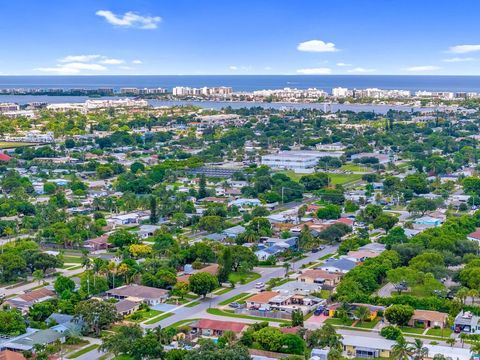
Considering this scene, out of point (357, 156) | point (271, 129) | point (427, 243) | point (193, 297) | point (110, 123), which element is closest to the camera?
point (193, 297)

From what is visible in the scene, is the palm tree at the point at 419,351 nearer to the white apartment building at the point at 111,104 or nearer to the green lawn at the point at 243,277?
the green lawn at the point at 243,277

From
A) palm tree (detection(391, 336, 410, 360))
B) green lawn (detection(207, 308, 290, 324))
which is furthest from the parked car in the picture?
palm tree (detection(391, 336, 410, 360))

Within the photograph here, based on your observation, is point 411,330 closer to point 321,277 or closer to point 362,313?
point 362,313

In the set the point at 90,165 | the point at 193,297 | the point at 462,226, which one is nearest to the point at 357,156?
the point at 90,165

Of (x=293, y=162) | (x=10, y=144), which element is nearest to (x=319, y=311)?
(x=293, y=162)

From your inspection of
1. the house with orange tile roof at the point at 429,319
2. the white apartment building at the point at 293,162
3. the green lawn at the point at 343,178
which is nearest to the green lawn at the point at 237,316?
the house with orange tile roof at the point at 429,319

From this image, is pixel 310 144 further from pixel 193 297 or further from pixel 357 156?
pixel 193 297
